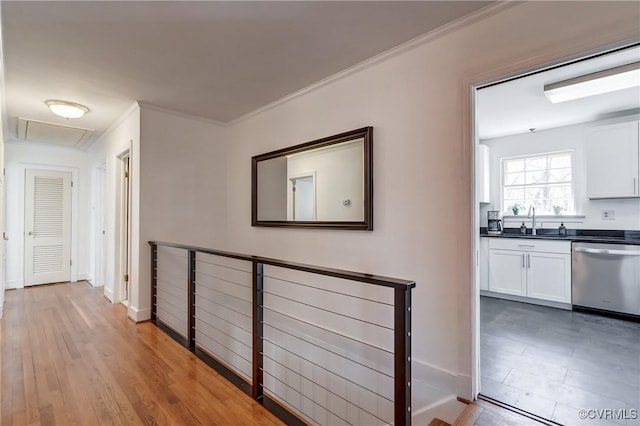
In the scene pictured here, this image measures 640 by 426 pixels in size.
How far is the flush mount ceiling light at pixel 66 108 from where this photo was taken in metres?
3.37

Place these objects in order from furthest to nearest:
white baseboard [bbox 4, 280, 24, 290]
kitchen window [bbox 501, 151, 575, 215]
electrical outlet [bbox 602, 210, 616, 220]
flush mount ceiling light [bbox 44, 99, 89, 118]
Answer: white baseboard [bbox 4, 280, 24, 290], kitchen window [bbox 501, 151, 575, 215], electrical outlet [bbox 602, 210, 616, 220], flush mount ceiling light [bbox 44, 99, 89, 118]

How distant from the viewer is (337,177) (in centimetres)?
293

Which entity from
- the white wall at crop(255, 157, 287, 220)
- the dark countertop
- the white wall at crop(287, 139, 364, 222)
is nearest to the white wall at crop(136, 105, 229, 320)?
the white wall at crop(255, 157, 287, 220)

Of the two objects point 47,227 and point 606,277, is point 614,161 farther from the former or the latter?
Answer: point 47,227

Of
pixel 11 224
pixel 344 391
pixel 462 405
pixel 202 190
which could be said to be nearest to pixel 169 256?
pixel 202 190

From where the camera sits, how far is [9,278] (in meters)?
4.95

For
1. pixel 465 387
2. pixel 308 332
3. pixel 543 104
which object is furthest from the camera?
pixel 543 104

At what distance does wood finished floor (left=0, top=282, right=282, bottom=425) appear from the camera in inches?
72.4

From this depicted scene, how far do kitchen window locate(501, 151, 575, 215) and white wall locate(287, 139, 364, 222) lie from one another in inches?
137

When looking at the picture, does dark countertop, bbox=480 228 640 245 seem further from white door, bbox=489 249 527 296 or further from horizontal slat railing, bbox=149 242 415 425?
horizontal slat railing, bbox=149 242 415 425

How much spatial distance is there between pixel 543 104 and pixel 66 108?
210 inches

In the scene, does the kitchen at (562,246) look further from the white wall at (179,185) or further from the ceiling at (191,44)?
the white wall at (179,185)

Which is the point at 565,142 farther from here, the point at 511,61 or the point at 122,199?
the point at 122,199

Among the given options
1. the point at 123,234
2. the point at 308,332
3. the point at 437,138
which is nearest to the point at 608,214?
the point at 437,138
